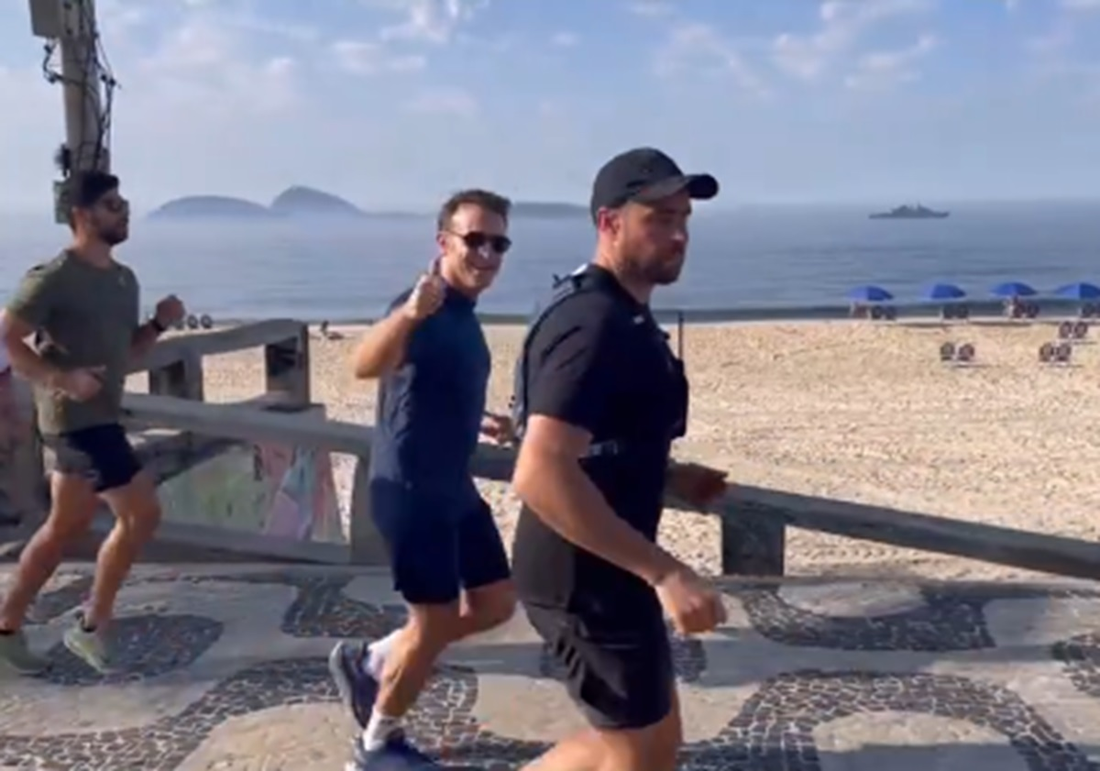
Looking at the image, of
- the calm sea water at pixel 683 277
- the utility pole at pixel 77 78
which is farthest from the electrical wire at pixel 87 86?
the calm sea water at pixel 683 277

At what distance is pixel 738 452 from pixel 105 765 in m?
16.2

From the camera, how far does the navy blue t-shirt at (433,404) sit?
3.47m

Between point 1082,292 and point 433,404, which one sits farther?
point 1082,292

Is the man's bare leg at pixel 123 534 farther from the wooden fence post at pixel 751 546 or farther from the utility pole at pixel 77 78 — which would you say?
the wooden fence post at pixel 751 546

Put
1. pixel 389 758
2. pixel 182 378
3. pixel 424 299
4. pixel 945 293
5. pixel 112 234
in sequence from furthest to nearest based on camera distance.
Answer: pixel 945 293, pixel 182 378, pixel 112 234, pixel 389 758, pixel 424 299

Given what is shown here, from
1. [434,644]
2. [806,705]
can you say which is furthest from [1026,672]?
[434,644]

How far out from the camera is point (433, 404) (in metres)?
3.48

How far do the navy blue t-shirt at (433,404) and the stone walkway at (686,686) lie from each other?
979mm

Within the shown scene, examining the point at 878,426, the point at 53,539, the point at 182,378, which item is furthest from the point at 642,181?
the point at 878,426

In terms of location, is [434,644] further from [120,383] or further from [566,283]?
[120,383]

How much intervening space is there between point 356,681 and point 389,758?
30 centimetres

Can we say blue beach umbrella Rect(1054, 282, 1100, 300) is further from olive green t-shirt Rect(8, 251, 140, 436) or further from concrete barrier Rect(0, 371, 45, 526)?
olive green t-shirt Rect(8, 251, 140, 436)

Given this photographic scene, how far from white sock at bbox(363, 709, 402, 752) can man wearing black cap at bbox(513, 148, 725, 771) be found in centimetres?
98

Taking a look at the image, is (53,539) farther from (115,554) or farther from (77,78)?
(77,78)
